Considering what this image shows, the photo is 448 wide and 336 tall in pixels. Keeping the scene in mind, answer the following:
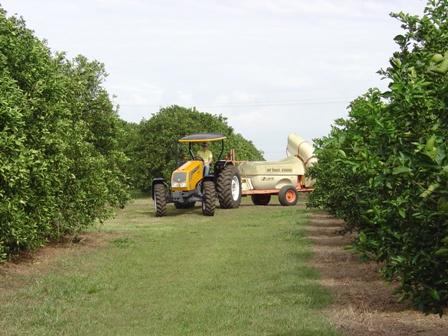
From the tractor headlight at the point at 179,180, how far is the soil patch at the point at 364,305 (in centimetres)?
1076

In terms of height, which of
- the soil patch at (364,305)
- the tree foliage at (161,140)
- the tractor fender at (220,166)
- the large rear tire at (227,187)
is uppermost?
the tree foliage at (161,140)

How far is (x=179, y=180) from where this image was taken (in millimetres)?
24953

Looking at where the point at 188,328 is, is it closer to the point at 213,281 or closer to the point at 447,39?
the point at 213,281

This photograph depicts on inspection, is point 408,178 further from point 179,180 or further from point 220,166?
point 220,166

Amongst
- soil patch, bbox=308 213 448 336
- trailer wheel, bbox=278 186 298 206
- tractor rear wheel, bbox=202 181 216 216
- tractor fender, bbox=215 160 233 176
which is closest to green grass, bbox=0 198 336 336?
soil patch, bbox=308 213 448 336

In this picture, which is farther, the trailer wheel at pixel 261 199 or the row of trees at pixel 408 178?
the trailer wheel at pixel 261 199

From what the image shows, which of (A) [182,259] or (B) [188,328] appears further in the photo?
(A) [182,259]

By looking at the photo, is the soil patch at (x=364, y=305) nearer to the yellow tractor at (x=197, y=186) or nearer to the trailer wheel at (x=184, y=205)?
the yellow tractor at (x=197, y=186)

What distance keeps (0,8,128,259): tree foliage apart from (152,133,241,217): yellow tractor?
5.94 meters

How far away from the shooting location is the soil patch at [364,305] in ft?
25.9

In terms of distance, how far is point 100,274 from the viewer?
12.0 metres

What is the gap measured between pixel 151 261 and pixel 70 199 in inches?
112

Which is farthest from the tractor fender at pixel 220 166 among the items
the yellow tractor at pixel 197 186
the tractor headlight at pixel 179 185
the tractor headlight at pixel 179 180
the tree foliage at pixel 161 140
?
the tree foliage at pixel 161 140

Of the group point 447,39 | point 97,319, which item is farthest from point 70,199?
point 447,39
